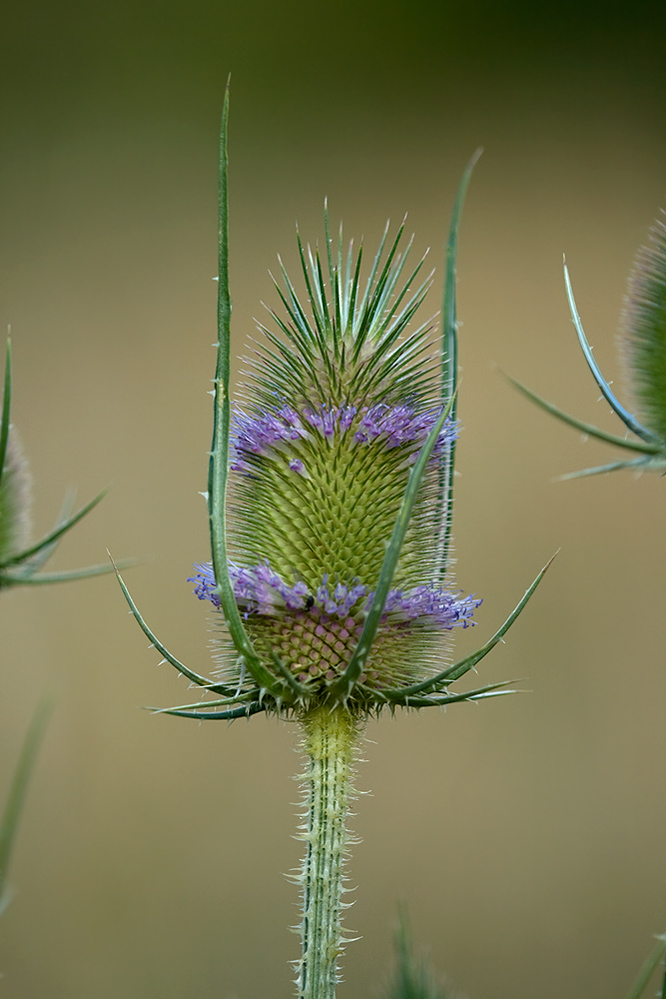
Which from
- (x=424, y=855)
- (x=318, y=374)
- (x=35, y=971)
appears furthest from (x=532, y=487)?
(x=318, y=374)

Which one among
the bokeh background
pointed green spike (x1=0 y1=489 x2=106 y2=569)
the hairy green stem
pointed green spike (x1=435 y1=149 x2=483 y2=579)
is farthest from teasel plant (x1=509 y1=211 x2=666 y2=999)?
the bokeh background

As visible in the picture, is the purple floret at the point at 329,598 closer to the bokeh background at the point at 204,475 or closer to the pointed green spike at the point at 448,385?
the pointed green spike at the point at 448,385

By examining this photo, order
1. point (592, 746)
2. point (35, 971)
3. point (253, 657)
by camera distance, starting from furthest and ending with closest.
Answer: point (592, 746)
point (35, 971)
point (253, 657)

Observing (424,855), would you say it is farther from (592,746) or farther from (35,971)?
(35,971)

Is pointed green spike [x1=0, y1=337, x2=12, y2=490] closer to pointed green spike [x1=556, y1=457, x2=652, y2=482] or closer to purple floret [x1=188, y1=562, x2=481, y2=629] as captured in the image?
purple floret [x1=188, y1=562, x2=481, y2=629]

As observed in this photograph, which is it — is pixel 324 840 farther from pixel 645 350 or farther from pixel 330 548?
pixel 645 350

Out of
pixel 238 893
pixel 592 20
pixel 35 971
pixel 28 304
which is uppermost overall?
pixel 592 20

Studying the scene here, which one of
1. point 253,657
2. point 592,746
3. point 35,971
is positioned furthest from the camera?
point 592,746

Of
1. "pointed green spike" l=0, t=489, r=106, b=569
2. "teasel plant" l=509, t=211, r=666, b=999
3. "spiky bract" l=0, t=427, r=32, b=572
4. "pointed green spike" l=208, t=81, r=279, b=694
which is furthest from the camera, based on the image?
"spiky bract" l=0, t=427, r=32, b=572
